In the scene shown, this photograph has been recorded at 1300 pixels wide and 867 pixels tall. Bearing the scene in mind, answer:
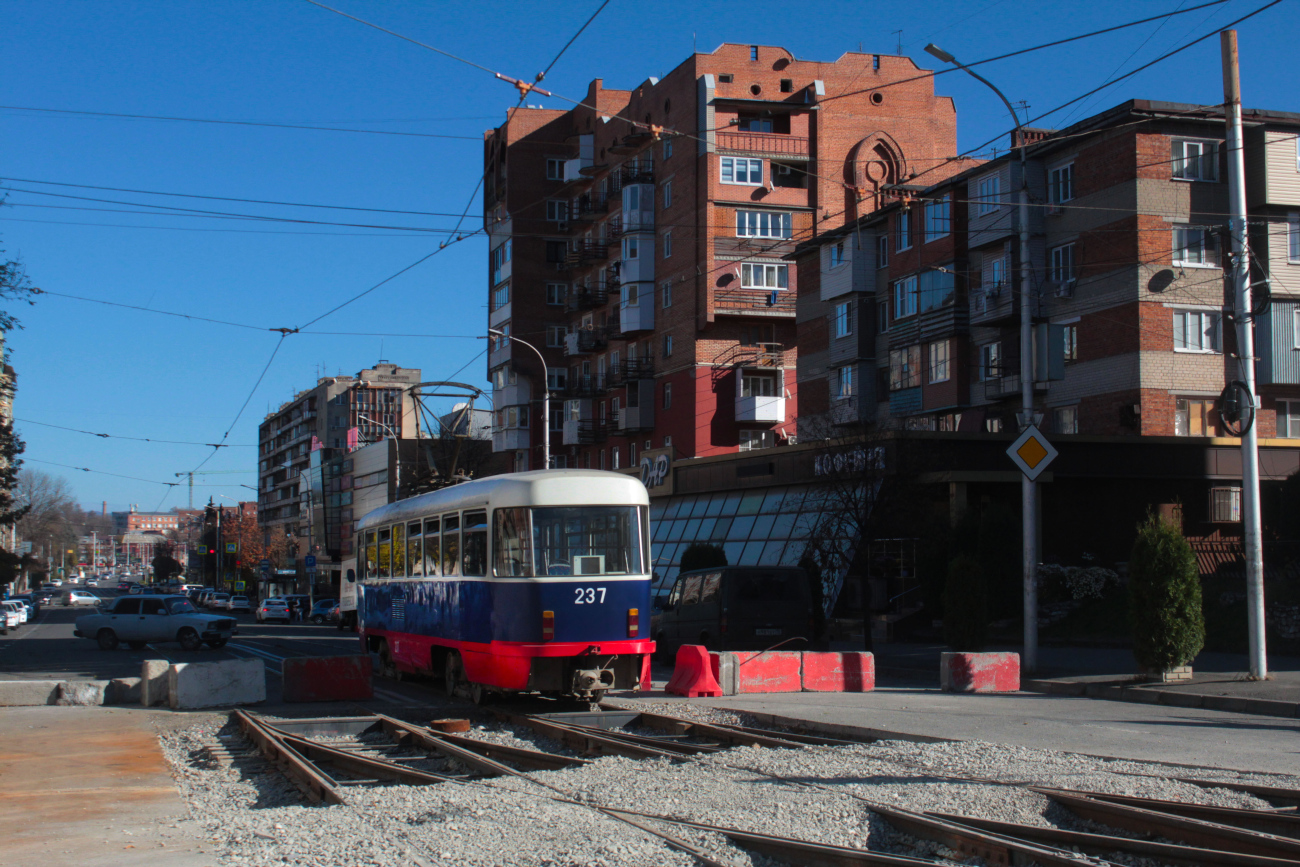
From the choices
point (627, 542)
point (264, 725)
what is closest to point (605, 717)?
point (627, 542)

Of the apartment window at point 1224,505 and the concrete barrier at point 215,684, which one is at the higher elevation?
the apartment window at point 1224,505

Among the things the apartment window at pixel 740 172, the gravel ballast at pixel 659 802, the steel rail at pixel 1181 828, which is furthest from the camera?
the apartment window at pixel 740 172

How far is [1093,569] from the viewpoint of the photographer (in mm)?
31500

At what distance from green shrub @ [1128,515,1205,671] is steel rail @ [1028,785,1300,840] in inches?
387

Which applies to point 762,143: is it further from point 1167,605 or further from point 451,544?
point 451,544

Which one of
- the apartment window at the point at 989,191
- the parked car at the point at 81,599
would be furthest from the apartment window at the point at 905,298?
the parked car at the point at 81,599

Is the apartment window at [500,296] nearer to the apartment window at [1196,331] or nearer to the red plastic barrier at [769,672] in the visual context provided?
the apartment window at [1196,331]

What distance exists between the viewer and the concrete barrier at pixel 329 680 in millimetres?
17094

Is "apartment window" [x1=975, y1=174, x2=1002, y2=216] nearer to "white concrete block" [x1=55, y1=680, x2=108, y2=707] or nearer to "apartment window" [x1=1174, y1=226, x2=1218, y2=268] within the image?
"apartment window" [x1=1174, y1=226, x2=1218, y2=268]

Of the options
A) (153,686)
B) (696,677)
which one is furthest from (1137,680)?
(153,686)

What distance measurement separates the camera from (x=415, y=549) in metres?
18.8

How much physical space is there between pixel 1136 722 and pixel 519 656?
7434mm

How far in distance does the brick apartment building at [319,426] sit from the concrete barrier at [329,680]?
102142 millimetres

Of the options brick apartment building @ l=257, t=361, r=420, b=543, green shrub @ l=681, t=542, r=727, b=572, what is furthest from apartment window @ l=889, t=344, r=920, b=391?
brick apartment building @ l=257, t=361, r=420, b=543
